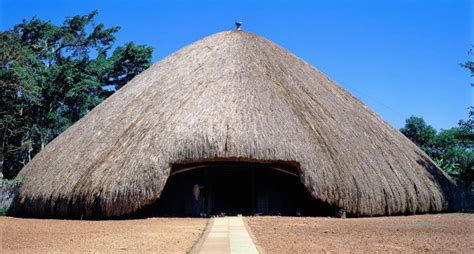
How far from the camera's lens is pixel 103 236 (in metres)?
9.88

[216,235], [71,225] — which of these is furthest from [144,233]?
[71,225]

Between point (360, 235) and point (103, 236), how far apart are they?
4993 millimetres

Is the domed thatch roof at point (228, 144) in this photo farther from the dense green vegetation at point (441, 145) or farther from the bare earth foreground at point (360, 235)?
the dense green vegetation at point (441, 145)

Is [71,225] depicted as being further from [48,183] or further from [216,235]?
[216,235]

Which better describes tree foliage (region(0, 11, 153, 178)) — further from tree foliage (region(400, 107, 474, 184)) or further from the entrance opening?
tree foliage (region(400, 107, 474, 184))

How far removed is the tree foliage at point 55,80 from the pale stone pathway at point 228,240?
56.5 feet

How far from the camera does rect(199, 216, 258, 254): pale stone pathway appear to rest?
25.1ft

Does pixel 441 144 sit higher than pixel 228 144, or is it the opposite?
pixel 441 144

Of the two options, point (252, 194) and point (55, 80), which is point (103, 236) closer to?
point (252, 194)

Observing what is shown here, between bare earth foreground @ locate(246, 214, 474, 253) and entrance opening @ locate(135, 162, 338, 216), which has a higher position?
entrance opening @ locate(135, 162, 338, 216)

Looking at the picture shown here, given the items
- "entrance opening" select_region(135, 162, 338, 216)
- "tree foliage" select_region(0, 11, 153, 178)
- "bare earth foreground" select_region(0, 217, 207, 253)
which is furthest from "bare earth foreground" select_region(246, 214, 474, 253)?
"tree foliage" select_region(0, 11, 153, 178)

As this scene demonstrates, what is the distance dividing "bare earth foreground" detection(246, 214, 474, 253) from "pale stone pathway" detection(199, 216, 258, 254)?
267 millimetres

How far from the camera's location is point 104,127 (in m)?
16.3

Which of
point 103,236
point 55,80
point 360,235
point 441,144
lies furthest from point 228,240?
point 441,144
